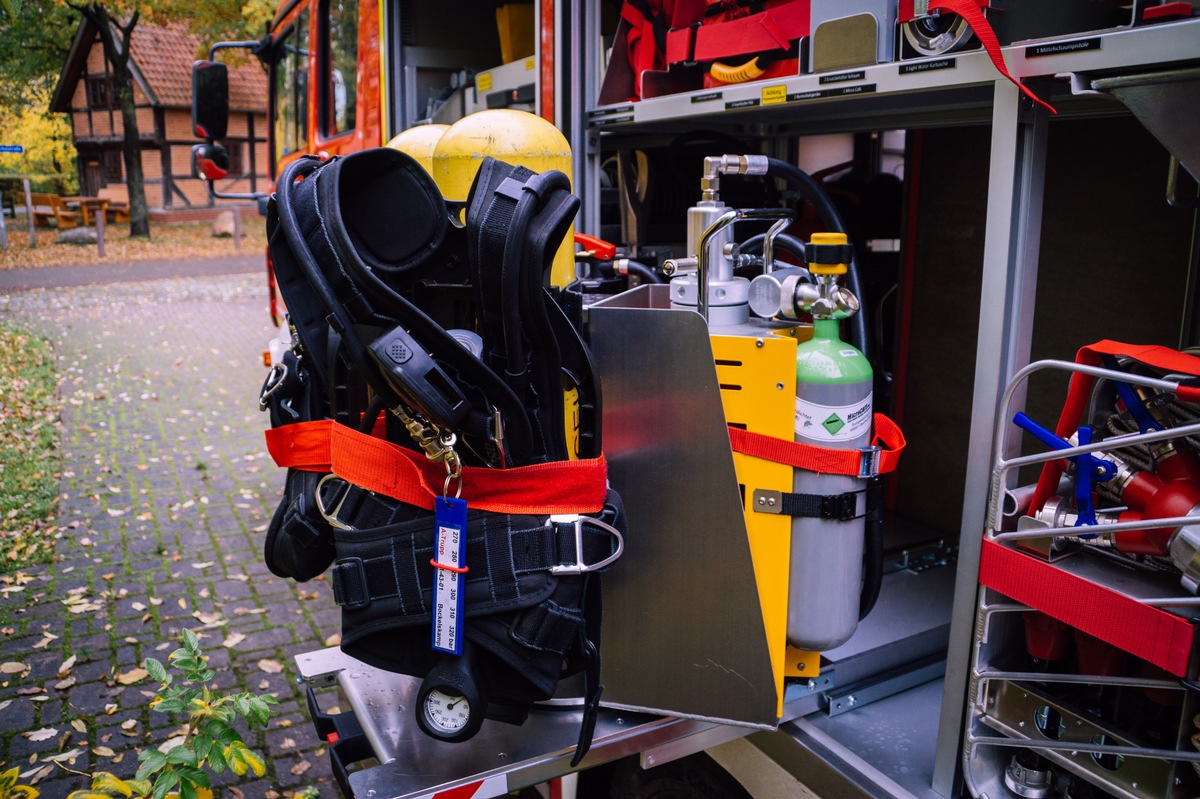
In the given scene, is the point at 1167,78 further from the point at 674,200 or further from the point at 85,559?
the point at 85,559

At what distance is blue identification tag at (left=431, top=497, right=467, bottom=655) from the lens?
5.51 feet

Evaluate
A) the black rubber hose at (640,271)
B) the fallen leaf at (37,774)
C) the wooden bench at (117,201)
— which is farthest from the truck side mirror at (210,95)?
the wooden bench at (117,201)

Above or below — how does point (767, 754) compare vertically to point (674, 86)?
below

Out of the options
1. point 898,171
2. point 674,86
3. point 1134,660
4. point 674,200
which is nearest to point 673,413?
point 1134,660

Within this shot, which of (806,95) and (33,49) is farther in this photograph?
(33,49)

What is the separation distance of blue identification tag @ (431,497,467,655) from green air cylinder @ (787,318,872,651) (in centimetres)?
80

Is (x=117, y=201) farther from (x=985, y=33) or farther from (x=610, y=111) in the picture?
(x=985, y=33)

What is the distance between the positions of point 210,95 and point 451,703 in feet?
14.0

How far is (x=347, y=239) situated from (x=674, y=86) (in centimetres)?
162

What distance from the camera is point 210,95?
4.99 metres

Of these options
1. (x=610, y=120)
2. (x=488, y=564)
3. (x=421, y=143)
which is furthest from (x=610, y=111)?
(x=488, y=564)

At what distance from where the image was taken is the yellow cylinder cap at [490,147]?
91.1 inches

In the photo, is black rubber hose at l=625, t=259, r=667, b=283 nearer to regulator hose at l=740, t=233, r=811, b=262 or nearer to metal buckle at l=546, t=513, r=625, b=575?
regulator hose at l=740, t=233, r=811, b=262

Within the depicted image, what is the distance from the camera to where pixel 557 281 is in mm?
2338
